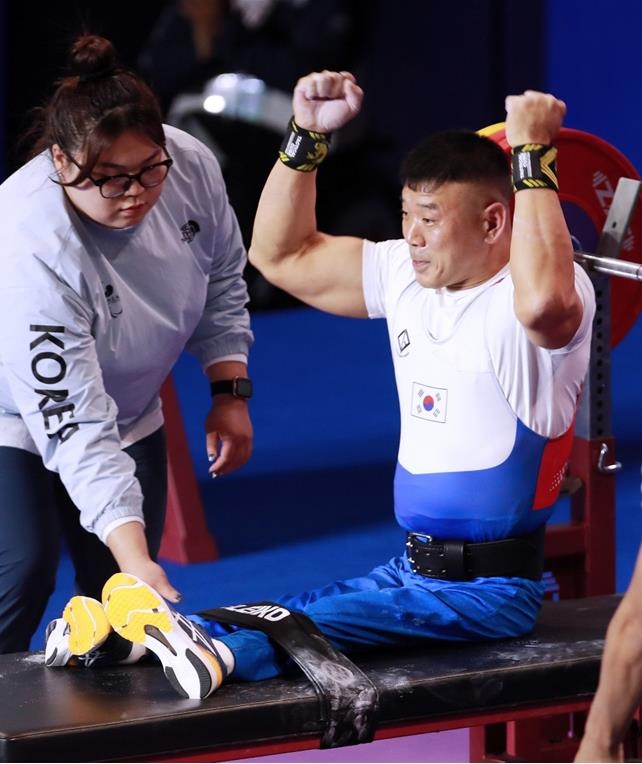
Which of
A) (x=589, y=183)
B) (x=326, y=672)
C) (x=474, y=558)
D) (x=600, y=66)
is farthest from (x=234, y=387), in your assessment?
(x=600, y=66)

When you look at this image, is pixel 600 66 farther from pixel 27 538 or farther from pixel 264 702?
pixel 264 702

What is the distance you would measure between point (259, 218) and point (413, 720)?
115 centimetres

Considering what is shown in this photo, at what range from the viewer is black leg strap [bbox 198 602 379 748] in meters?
2.73

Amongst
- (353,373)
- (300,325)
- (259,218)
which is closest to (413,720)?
(259,218)

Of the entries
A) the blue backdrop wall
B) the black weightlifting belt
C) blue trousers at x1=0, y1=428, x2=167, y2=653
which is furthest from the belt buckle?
the blue backdrop wall

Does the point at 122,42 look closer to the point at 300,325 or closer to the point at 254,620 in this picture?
the point at 300,325

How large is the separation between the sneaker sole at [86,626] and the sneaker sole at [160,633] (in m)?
0.05

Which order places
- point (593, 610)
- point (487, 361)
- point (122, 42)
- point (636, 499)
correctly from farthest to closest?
point (122, 42)
point (636, 499)
point (593, 610)
point (487, 361)

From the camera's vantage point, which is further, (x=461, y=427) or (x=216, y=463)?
(x=216, y=463)

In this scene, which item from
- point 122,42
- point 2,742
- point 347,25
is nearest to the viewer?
point 2,742

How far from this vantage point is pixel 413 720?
2.78 m

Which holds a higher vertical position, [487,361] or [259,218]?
[259,218]

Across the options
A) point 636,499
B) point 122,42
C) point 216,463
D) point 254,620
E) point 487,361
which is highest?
point 122,42

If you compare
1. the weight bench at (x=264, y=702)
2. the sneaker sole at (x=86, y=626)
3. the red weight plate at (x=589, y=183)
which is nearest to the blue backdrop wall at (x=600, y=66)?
the red weight plate at (x=589, y=183)
